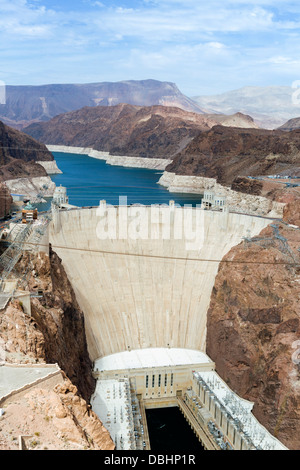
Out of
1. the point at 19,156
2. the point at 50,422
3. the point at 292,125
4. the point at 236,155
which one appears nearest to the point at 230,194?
the point at 236,155

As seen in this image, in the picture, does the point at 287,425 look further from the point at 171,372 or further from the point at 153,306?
the point at 153,306

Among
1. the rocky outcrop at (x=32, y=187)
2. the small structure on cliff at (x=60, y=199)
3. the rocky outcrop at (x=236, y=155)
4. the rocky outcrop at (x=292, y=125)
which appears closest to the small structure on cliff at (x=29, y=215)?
the small structure on cliff at (x=60, y=199)

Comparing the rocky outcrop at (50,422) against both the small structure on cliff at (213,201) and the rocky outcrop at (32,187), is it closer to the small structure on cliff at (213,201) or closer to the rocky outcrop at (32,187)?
the small structure on cliff at (213,201)

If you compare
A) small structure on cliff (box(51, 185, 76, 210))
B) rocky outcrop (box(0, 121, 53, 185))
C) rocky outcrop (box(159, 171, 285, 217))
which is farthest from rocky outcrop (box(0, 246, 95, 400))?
rocky outcrop (box(0, 121, 53, 185))

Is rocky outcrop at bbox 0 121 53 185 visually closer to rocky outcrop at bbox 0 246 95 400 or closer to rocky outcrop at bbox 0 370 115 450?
rocky outcrop at bbox 0 246 95 400

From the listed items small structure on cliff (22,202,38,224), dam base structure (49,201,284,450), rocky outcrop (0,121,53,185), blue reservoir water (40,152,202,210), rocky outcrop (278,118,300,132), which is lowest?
dam base structure (49,201,284,450)
